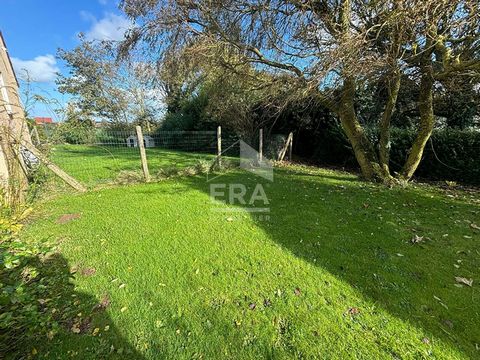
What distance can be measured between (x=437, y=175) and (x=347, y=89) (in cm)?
441

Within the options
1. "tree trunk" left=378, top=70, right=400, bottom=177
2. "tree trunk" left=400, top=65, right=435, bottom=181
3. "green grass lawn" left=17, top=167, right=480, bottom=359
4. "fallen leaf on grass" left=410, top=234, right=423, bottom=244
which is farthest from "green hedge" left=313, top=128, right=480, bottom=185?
"fallen leaf on grass" left=410, top=234, right=423, bottom=244

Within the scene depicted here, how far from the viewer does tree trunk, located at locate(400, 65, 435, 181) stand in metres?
5.41

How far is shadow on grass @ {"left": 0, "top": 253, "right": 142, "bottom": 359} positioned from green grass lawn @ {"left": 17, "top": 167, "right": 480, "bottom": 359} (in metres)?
0.01

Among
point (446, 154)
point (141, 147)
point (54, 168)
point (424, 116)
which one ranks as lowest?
point (54, 168)

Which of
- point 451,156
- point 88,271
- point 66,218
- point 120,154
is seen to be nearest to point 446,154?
point 451,156

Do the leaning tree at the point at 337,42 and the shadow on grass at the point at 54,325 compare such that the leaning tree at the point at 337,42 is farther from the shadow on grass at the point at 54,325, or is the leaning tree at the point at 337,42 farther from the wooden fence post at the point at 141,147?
the shadow on grass at the point at 54,325

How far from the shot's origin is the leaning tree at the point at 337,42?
4.15 m

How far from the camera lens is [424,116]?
229 inches

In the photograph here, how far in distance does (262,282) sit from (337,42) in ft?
14.6

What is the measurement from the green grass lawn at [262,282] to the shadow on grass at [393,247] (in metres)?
0.02

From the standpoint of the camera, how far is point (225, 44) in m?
5.93
